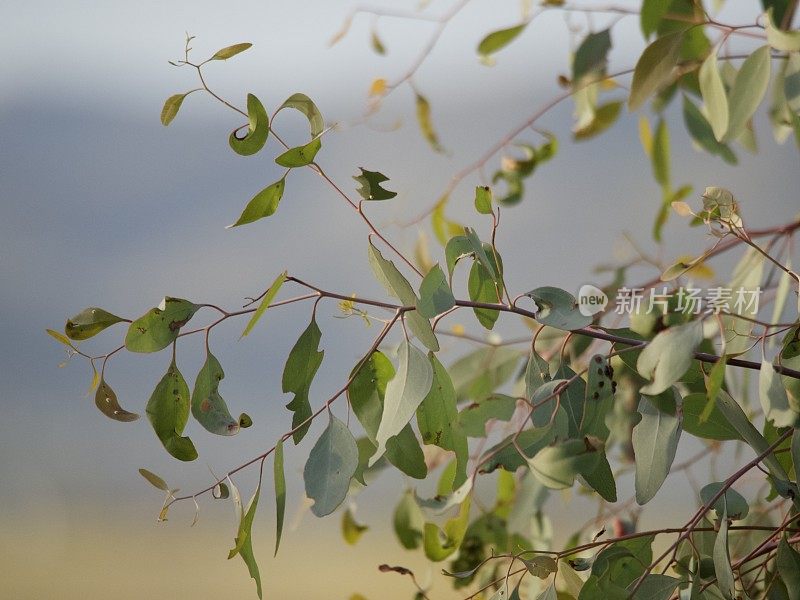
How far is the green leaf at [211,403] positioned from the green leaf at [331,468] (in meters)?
0.04

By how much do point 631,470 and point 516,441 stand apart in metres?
0.45

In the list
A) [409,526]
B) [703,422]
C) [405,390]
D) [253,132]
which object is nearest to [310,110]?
[253,132]

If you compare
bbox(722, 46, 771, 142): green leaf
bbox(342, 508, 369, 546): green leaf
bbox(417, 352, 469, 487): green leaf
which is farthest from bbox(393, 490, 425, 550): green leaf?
bbox(722, 46, 771, 142): green leaf

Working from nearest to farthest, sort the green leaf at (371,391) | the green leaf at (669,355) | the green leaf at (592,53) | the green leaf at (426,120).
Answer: the green leaf at (669,355) → the green leaf at (371,391) → the green leaf at (592,53) → the green leaf at (426,120)

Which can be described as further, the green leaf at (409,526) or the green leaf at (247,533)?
the green leaf at (409,526)

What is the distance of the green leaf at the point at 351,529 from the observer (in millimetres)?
678

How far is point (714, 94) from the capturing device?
1.51ft

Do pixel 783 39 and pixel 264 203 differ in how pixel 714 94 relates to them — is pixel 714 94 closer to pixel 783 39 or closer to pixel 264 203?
pixel 783 39

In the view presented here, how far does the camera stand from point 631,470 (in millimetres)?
788

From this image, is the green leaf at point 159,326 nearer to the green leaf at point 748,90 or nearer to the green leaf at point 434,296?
the green leaf at point 434,296

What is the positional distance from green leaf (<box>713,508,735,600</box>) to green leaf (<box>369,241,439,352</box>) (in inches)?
5.6

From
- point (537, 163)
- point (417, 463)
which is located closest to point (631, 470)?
point (537, 163)

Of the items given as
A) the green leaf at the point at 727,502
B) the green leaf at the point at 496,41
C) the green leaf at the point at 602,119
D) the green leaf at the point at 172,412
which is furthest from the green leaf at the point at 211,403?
the green leaf at the point at 602,119

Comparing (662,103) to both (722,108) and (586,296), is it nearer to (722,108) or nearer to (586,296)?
(722,108)
